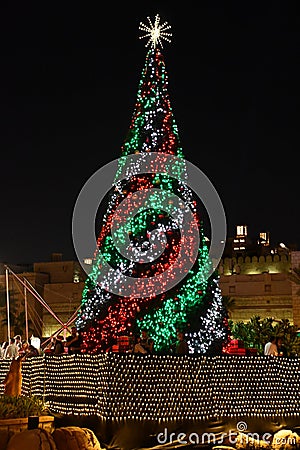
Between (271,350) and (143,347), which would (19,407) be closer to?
(143,347)

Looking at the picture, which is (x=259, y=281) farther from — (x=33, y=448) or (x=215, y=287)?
(x=33, y=448)

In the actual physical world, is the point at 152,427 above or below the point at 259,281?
below

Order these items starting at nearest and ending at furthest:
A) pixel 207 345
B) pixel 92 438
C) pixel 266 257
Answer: pixel 92 438 → pixel 207 345 → pixel 266 257

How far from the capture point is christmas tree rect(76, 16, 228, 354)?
20.2 m

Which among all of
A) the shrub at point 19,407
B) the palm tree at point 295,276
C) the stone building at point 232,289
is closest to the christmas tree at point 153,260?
the shrub at point 19,407

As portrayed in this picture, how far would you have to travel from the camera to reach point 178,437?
12227 mm

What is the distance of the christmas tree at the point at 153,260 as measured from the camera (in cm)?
2022

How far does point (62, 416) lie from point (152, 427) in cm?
186

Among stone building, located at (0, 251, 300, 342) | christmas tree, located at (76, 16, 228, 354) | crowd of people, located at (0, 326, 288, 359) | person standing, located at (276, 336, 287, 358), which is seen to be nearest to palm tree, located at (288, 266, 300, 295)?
stone building, located at (0, 251, 300, 342)

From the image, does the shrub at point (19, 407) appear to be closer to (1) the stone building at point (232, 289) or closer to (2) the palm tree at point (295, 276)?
(2) the palm tree at point (295, 276)

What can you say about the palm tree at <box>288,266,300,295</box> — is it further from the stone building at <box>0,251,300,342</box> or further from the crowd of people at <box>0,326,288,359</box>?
the crowd of people at <box>0,326,288,359</box>

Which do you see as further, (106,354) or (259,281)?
(259,281)

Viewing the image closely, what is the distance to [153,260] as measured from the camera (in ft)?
68.2

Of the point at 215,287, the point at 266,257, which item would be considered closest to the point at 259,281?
the point at 266,257
